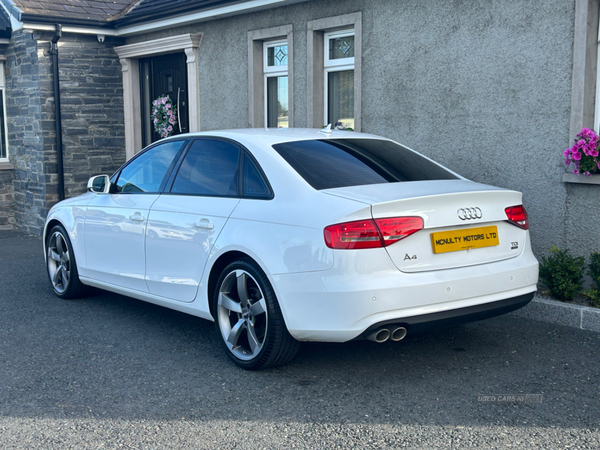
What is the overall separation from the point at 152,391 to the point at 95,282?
232cm

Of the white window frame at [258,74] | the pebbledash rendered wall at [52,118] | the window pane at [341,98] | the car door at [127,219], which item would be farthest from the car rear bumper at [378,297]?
the pebbledash rendered wall at [52,118]

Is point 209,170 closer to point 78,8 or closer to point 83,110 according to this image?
point 83,110

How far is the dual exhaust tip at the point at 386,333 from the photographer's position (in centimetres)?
413

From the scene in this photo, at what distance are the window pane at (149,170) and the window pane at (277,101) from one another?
4753 mm

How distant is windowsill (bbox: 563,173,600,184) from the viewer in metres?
6.76

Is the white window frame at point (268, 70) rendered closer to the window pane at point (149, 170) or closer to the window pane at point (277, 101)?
the window pane at point (277, 101)

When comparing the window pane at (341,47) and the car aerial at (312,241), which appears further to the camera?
the window pane at (341,47)

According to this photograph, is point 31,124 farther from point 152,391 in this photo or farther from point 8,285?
point 152,391

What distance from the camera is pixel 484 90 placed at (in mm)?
7777

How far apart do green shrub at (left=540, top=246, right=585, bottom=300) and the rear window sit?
5.29ft

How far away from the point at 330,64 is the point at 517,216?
18.7ft

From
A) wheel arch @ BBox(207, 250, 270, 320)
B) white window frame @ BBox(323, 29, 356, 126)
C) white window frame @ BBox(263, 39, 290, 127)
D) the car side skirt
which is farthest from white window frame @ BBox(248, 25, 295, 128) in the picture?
wheel arch @ BBox(207, 250, 270, 320)

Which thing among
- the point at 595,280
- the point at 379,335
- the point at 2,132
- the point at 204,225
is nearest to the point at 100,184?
the point at 204,225

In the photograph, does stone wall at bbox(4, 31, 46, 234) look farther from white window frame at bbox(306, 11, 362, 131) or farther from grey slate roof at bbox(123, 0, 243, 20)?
white window frame at bbox(306, 11, 362, 131)
